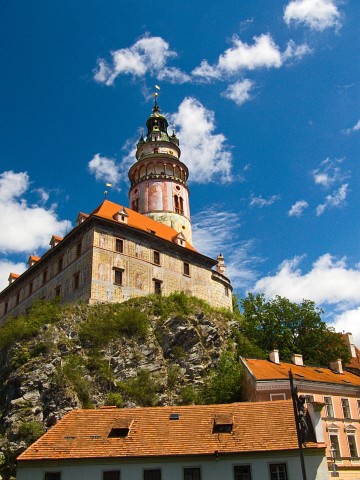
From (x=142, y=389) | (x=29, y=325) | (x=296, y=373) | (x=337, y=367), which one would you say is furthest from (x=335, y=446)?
(x=29, y=325)

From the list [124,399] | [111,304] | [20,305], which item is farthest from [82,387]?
[20,305]

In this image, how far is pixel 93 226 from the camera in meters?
40.9

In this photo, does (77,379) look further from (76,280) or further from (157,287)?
(157,287)

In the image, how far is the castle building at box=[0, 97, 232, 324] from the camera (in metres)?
40.4

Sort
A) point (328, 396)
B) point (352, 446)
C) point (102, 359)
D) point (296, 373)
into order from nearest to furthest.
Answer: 1. point (352, 446)
2. point (328, 396)
3. point (296, 373)
4. point (102, 359)

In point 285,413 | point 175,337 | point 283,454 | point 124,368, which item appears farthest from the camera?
point 175,337

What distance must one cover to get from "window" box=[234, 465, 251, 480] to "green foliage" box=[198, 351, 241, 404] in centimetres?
1209

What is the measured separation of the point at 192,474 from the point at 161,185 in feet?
132

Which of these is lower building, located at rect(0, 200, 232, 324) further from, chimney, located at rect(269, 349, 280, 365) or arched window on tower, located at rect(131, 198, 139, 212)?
chimney, located at rect(269, 349, 280, 365)

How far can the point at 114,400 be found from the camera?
30.9m

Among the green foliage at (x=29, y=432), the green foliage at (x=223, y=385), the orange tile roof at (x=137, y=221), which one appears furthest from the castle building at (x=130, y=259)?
the green foliage at (x=29, y=432)

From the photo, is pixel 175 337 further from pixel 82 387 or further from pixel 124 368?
pixel 82 387

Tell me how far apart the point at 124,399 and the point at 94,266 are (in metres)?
11.3

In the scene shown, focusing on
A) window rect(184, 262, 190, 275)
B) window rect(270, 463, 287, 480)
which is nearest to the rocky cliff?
window rect(184, 262, 190, 275)
